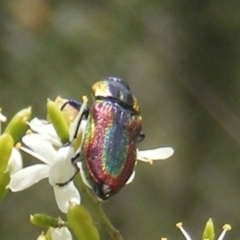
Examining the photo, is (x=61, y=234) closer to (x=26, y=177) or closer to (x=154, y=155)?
(x=26, y=177)

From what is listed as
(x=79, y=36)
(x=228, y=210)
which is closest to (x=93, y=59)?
(x=79, y=36)

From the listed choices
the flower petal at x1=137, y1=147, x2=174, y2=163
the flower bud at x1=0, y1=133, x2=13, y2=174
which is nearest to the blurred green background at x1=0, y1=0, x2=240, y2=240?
the flower petal at x1=137, y1=147, x2=174, y2=163

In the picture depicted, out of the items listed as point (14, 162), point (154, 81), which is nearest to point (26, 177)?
point (14, 162)

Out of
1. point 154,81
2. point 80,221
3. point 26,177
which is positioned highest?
point 154,81

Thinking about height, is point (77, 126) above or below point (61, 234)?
above

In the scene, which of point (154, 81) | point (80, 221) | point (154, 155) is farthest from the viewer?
point (154, 81)

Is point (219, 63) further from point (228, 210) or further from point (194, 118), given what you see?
point (228, 210)
